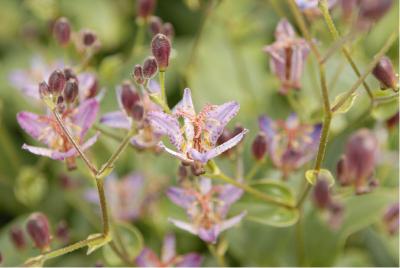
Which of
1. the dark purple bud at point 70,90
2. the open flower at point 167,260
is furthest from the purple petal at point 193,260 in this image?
the dark purple bud at point 70,90

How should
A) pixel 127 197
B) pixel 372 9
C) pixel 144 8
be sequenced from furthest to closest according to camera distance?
pixel 127 197 < pixel 144 8 < pixel 372 9

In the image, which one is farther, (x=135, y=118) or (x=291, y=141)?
(x=291, y=141)

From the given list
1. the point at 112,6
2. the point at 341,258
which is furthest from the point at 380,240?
the point at 112,6

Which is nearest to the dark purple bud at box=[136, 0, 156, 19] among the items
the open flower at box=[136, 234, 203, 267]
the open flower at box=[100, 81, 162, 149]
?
the open flower at box=[100, 81, 162, 149]

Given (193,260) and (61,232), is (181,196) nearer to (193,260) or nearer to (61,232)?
(193,260)

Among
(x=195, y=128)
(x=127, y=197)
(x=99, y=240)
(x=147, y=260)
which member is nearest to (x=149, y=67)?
(x=195, y=128)

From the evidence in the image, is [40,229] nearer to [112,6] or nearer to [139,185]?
[139,185]
